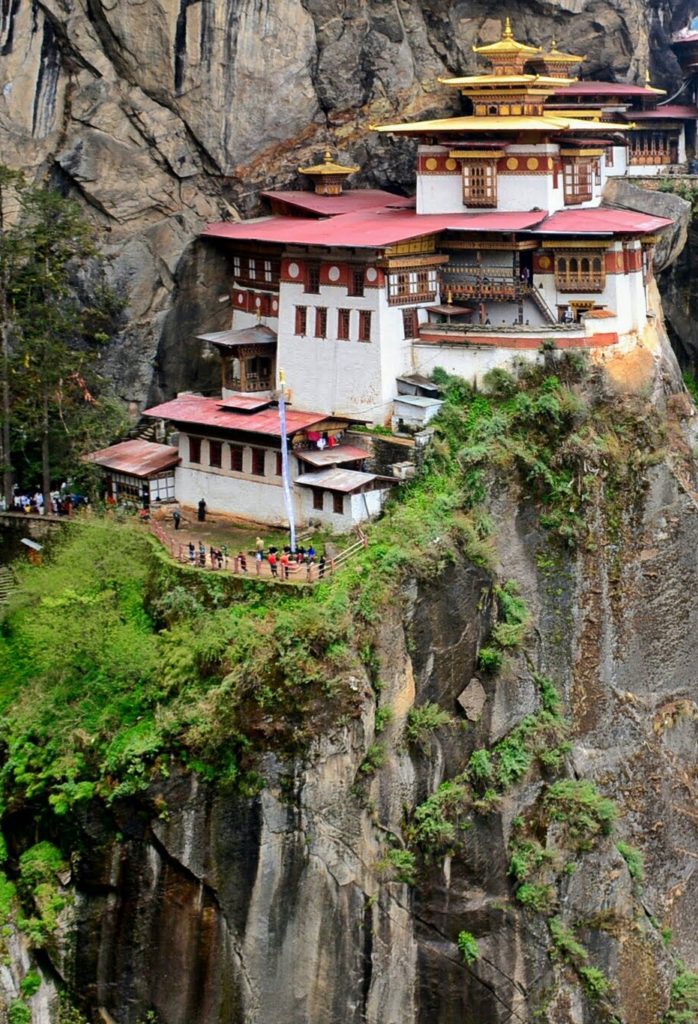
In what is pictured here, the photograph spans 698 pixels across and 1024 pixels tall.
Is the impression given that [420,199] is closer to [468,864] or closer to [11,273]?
[11,273]

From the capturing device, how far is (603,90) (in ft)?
196

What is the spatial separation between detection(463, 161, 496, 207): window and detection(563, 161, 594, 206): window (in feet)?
8.59

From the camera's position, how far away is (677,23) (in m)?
66.8

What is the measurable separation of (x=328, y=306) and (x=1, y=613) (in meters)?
11.9

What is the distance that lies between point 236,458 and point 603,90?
65.5ft

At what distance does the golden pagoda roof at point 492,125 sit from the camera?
50812 millimetres

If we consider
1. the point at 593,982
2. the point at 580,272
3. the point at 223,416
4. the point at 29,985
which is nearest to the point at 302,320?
the point at 223,416

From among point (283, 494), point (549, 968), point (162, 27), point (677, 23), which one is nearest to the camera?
point (549, 968)

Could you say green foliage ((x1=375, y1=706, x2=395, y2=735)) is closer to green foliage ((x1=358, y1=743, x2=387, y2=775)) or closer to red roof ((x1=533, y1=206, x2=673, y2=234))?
green foliage ((x1=358, y1=743, x2=387, y2=775))

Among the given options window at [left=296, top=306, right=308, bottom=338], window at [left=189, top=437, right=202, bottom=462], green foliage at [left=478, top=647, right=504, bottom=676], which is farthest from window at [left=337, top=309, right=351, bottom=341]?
green foliage at [left=478, top=647, right=504, bottom=676]

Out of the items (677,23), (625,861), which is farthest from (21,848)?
(677,23)

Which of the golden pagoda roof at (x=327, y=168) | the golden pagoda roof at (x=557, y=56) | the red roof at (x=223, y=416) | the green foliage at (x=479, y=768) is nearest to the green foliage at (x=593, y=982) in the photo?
the green foliage at (x=479, y=768)

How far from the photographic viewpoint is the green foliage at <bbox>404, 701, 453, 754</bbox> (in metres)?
43.2

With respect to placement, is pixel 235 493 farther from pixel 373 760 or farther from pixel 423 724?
pixel 373 760
